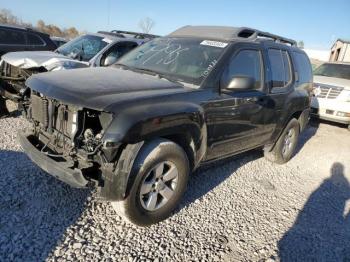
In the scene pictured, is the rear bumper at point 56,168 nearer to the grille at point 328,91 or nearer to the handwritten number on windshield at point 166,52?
the handwritten number on windshield at point 166,52

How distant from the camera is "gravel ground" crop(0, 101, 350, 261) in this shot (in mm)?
2996

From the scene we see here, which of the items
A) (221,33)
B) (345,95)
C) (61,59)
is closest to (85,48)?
(61,59)

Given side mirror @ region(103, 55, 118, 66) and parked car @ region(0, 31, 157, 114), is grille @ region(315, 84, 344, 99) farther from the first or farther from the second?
side mirror @ region(103, 55, 118, 66)

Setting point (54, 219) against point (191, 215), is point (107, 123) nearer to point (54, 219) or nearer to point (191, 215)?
point (54, 219)

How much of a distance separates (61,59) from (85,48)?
1413 mm

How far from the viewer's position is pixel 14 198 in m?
3.47

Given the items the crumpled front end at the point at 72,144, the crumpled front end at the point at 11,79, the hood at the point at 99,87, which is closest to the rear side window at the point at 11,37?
the crumpled front end at the point at 11,79

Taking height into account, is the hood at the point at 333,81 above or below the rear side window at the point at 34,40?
below

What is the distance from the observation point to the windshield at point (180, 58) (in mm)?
3893

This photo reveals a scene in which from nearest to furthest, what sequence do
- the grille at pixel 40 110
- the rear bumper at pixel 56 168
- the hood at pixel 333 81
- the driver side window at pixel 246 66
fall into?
1. the rear bumper at pixel 56 168
2. the grille at pixel 40 110
3. the driver side window at pixel 246 66
4. the hood at pixel 333 81

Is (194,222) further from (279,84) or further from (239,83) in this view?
(279,84)

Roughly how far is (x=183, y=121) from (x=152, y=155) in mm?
488

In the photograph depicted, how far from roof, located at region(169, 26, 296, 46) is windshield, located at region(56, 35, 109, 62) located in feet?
10.2

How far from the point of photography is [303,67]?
237 inches
